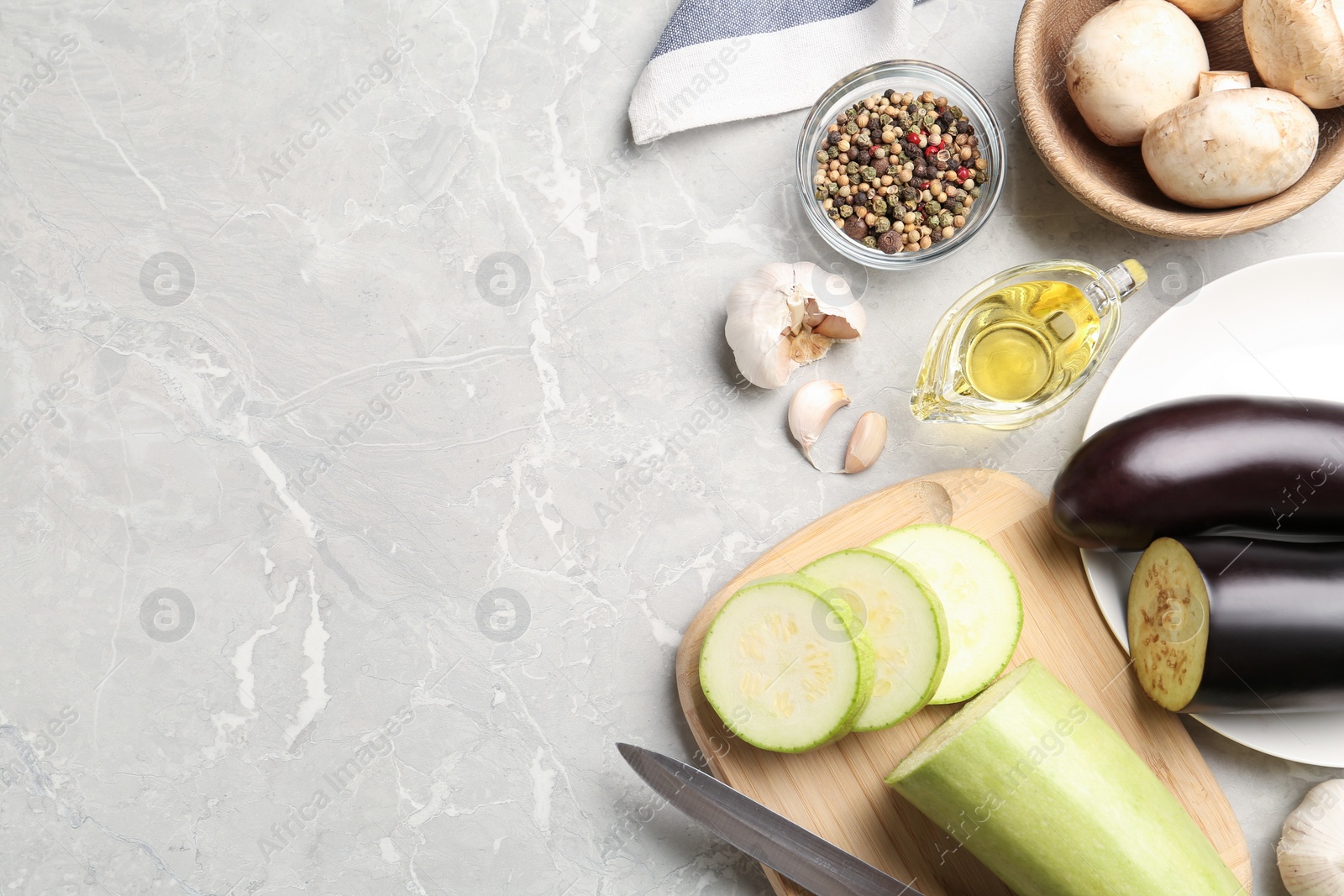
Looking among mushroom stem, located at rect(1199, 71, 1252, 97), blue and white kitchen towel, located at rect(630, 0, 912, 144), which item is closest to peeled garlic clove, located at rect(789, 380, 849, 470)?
blue and white kitchen towel, located at rect(630, 0, 912, 144)

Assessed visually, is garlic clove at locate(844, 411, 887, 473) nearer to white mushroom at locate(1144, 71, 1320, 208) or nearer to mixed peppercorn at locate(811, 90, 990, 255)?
mixed peppercorn at locate(811, 90, 990, 255)

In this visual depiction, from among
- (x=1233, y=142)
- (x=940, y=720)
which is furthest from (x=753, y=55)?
(x=940, y=720)

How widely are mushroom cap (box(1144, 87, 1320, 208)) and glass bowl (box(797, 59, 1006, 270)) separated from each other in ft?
0.67

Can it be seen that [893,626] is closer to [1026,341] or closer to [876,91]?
[1026,341]

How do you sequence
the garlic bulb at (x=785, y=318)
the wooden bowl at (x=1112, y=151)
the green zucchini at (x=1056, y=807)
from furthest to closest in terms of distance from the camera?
1. the garlic bulb at (x=785, y=318)
2. the wooden bowl at (x=1112, y=151)
3. the green zucchini at (x=1056, y=807)

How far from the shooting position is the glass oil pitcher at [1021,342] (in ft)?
3.47

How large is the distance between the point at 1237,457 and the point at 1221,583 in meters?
Answer: 0.15

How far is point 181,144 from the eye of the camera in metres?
1.25

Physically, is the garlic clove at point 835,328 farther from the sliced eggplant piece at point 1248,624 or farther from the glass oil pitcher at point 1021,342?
the sliced eggplant piece at point 1248,624

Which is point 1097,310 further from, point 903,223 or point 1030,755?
point 1030,755

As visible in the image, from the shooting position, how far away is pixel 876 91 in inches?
47.3

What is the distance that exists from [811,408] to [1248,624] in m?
0.56

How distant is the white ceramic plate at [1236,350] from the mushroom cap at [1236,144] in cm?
12

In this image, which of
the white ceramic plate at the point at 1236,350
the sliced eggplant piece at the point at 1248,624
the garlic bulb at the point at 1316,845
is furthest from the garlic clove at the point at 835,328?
the garlic bulb at the point at 1316,845
